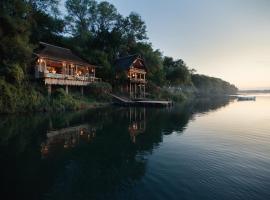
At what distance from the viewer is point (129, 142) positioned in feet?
43.3

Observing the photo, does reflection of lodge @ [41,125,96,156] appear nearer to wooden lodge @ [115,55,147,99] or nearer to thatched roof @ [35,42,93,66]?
thatched roof @ [35,42,93,66]

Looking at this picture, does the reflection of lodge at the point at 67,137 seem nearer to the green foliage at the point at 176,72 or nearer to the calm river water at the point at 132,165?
the calm river water at the point at 132,165

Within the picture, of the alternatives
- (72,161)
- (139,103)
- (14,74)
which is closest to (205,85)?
(139,103)

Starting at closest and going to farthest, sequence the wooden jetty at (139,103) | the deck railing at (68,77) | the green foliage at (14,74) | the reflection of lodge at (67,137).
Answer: the reflection of lodge at (67,137)
the green foliage at (14,74)
the deck railing at (68,77)
the wooden jetty at (139,103)

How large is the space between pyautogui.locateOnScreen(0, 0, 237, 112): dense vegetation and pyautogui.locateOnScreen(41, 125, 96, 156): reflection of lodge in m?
10.9

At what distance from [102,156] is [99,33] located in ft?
168

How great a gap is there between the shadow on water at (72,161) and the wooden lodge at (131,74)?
2828 centimetres

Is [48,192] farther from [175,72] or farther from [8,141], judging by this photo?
[175,72]

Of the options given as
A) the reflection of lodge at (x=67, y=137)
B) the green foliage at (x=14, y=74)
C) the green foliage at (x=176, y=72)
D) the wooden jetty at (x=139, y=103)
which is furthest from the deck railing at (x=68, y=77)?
the green foliage at (x=176, y=72)

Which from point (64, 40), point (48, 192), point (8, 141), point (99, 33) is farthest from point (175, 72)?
point (48, 192)

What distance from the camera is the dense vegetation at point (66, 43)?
23906mm

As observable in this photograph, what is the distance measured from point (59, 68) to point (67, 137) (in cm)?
2660

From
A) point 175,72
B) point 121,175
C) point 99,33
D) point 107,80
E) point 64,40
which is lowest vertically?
point 121,175

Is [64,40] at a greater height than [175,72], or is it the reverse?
[64,40]
